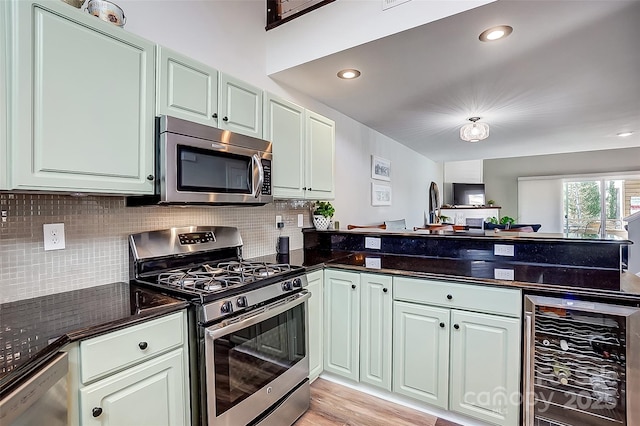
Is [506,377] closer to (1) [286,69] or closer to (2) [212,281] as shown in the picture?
(2) [212,281]

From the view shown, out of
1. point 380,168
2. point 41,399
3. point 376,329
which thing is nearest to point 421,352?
point 376,329

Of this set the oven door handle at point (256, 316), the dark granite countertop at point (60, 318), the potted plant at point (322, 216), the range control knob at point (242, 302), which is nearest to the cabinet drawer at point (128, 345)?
the dark granite countertop at point (60, 318)

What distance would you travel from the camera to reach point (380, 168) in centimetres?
460

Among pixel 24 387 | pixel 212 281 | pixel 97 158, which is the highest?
pixel 97 158

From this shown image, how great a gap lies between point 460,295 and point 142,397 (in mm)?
1664

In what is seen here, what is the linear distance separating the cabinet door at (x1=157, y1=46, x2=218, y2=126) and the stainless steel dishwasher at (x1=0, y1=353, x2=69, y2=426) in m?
1.13

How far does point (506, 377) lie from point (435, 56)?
2099mm

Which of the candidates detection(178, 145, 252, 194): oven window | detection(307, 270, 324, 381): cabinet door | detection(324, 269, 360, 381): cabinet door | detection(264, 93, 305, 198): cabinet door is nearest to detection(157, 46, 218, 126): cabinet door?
detection(178, 145, 252, 194): oven window

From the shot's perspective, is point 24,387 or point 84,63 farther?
point 84,63

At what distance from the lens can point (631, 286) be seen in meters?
1.68

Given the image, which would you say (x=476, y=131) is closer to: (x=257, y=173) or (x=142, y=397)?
(x=257, y=173)

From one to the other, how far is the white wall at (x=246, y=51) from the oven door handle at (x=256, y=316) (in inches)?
64.7

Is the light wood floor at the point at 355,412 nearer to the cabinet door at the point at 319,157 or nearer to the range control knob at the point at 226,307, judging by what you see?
the range control knob at the point at 226,307

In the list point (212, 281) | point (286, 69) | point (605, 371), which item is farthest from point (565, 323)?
point (286, 69)
